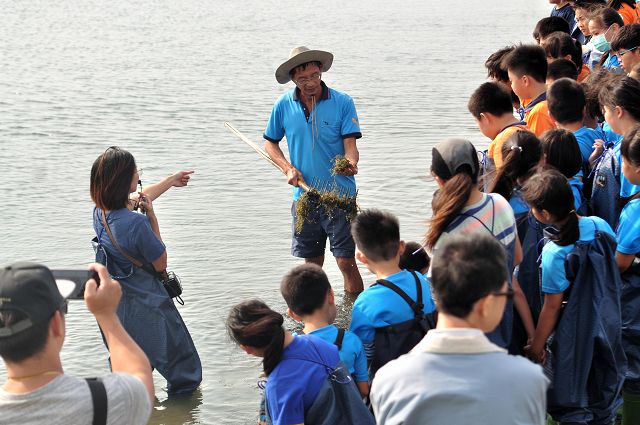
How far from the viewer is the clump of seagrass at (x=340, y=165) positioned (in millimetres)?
7875

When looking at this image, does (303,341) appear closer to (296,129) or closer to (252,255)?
(296,129)

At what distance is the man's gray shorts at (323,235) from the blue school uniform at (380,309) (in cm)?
320

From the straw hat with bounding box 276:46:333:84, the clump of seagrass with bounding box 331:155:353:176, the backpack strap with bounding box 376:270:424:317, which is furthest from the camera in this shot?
the straw hat with bounding box 276:46:333:84

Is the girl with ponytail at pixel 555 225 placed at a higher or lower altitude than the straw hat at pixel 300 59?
lower

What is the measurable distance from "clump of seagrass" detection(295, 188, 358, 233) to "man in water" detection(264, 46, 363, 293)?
4 cm

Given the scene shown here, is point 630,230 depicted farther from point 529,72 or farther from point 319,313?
point 529,72

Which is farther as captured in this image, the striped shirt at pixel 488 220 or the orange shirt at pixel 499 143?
the orange shirt at pixel 499 143

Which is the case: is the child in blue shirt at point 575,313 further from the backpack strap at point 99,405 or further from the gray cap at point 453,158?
the backpack strap at point 99,405

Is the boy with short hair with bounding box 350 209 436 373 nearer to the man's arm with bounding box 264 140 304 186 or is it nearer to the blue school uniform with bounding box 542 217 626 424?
the blue school uniform with bounding box 542 217 626 424

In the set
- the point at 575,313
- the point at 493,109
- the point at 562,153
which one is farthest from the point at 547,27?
the point at 575,313

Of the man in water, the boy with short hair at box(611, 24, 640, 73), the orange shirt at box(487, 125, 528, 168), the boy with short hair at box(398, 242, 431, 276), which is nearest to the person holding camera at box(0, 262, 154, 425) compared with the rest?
the boy with short hair at box(398, 242, 431, 276)

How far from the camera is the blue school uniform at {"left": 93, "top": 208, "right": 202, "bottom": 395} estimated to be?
20.8ft

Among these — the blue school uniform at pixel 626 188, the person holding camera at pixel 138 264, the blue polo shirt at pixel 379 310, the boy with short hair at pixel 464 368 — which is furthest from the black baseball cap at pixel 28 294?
the blue school uniform at pixel 626 188

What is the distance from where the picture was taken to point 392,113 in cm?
1864
